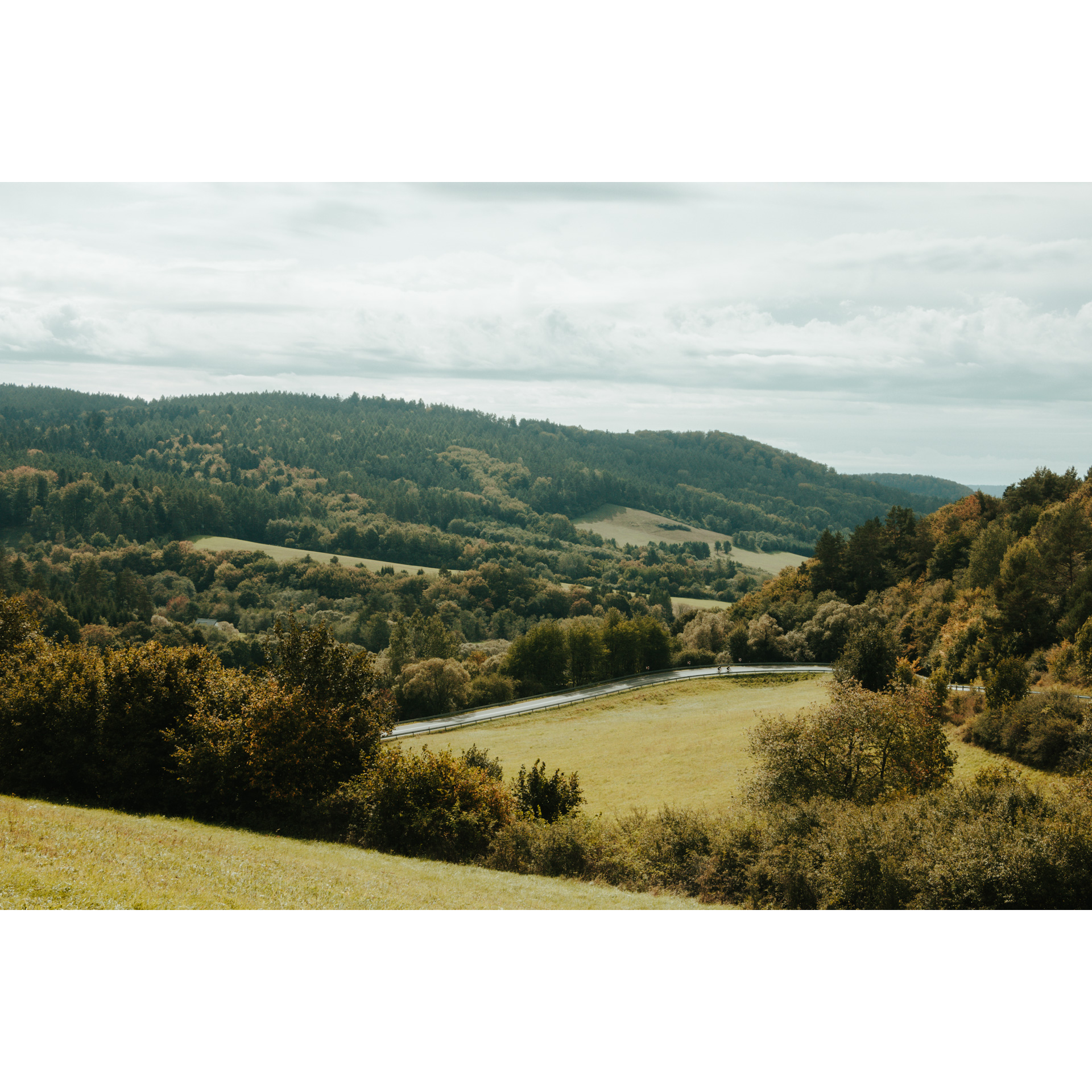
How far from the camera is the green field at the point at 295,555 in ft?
475

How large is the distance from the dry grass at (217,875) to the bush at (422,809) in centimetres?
129

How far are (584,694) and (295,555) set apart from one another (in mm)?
104843

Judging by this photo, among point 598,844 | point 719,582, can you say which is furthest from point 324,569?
point 598,844

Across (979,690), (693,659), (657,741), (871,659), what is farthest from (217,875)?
(693,659)

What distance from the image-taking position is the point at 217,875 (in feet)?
47.8

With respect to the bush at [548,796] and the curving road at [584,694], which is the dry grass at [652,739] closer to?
the curving road at [584,694]

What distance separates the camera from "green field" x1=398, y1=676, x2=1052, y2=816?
98.4ft

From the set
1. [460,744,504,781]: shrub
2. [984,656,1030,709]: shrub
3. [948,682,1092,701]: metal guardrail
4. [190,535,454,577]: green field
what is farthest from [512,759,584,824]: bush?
[190,535,454,577]: green field

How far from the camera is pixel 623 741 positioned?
42938mm

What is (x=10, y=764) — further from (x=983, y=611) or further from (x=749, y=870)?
(x=983, y=611)

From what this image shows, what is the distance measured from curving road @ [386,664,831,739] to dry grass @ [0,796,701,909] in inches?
1331

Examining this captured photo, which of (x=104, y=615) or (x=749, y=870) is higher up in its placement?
(x=749, y=870)

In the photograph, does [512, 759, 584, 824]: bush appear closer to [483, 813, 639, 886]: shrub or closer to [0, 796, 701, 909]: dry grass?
[483, 813, 639, 886]: shrub

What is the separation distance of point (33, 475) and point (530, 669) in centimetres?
13457
